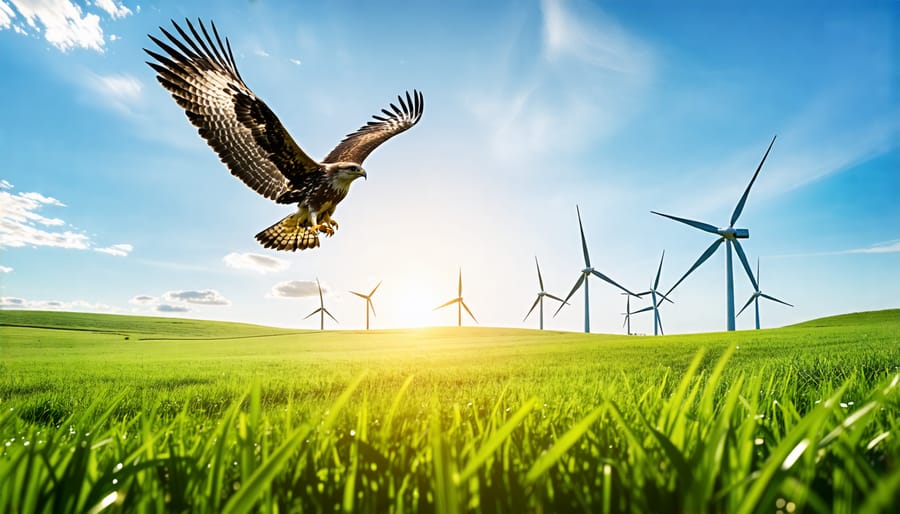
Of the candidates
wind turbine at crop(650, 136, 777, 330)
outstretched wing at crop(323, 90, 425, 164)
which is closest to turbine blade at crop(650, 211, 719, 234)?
wind turbine at crop(650, 136, 777, 330)

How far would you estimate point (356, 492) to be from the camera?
1.34 metres

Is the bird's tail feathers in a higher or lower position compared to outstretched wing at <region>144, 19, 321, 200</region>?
lower

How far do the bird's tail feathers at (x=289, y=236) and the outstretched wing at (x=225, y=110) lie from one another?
1.12 m

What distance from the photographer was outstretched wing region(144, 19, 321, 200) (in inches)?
333

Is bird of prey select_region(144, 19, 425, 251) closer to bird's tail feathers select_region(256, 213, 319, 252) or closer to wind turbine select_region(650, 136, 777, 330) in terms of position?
bird's tail feathers select_region(256, 213, 319, 252)

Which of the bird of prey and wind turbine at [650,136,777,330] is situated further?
wind turbine at [650,136,777,330]

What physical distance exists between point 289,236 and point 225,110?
2.51 meters

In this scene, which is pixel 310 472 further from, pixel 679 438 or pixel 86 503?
pixel 679 438

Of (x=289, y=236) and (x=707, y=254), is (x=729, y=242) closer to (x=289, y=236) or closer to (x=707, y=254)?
(x=707, y=254)

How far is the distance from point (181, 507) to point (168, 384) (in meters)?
10.1

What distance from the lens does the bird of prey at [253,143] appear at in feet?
28.0

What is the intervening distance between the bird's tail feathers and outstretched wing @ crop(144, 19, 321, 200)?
3.69 feet

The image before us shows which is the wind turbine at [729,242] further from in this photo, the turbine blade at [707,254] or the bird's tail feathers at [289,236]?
the bird's tail feathers at [289,236]

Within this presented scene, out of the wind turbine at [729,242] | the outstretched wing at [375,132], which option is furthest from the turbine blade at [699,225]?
the outstretched wing at [375,132]
